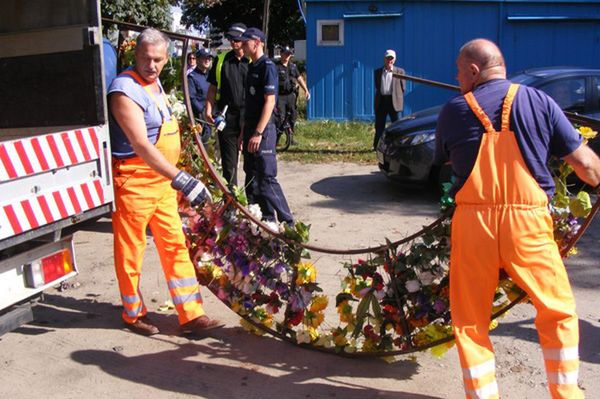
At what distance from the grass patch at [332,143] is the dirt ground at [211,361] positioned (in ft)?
18.9

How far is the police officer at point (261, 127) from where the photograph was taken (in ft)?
20.1

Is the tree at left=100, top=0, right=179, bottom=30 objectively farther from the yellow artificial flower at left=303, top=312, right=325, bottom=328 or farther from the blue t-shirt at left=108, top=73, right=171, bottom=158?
the yellow artificial flower at left=303, top=312, right=325, bottom=328

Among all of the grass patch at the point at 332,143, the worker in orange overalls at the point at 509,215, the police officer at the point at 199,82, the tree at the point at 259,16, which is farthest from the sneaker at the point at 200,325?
the tree at the point at 259,16

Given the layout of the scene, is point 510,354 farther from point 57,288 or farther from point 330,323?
point 57,288

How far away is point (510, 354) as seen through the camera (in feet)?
13.8

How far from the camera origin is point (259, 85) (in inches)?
245

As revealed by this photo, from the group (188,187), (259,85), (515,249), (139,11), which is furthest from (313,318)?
(139,11)

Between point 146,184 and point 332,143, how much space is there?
8.95 m

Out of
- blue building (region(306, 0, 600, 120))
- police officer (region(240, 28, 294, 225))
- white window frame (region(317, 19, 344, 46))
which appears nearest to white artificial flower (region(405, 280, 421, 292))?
police officer (region(240, 28, 294, 225))

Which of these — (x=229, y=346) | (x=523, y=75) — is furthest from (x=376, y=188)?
(x=229, y=346)

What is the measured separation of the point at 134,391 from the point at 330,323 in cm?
143

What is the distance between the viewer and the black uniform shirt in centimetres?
747

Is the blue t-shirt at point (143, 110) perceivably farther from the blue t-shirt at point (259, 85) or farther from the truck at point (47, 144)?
the blue t-shirt at point (259, 85)

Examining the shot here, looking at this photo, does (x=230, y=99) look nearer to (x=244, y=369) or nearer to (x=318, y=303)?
(x=318, y=303)
